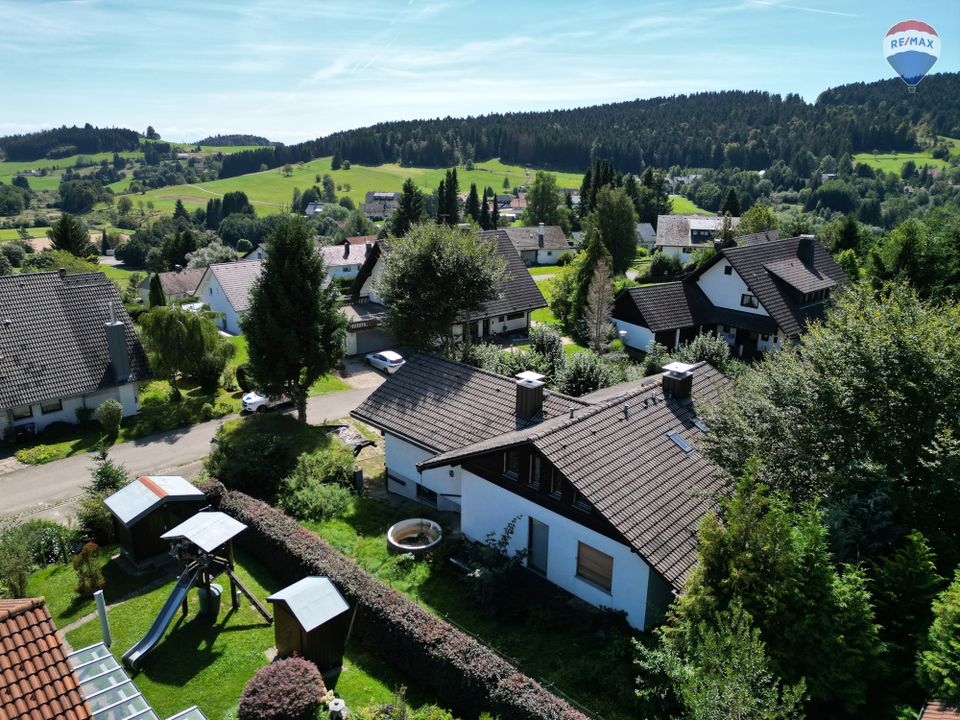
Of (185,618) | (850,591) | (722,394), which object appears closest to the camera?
(850,591)

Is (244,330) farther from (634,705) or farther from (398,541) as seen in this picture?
(634,705)

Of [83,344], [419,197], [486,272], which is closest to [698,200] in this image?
[419,197]

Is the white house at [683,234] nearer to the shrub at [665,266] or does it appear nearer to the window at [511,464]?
the shrub at [665,266]

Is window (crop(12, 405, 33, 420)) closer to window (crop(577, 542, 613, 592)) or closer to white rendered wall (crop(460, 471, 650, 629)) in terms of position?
white rendered wall (crop(460, 471, 650, 629))

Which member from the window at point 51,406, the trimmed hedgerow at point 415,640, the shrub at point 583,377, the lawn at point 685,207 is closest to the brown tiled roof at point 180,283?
the window at point 51,406

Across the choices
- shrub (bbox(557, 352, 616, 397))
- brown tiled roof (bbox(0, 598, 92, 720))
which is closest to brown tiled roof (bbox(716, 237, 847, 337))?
shrub (bbox(557, 352, 616, 397))

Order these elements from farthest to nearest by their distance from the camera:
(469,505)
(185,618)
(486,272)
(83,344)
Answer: (486,272) < (83,344) < (469,505) < (185,618)
